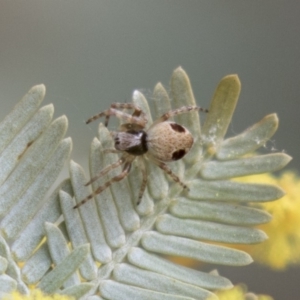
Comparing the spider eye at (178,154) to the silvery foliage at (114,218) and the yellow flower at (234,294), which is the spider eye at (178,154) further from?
the yellow flower at (234,294)

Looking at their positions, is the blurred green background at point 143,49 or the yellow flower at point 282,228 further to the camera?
the blurred green background at point 143,49

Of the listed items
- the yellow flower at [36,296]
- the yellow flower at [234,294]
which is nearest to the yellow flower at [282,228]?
the yellow flower at [234,294]

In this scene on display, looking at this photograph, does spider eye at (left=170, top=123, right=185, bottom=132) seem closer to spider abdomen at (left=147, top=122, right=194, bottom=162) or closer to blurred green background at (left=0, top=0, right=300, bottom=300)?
spider abdomen at (left=147, top=122, right=194, bottom=162)

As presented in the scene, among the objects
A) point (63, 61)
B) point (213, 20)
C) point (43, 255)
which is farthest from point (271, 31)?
point (43, 255)

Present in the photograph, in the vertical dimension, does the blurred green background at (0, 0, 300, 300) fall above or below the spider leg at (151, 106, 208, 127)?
above

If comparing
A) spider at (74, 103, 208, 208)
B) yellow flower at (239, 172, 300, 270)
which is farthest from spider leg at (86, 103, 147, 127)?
yellow flower at (239, 172, 300, 270)

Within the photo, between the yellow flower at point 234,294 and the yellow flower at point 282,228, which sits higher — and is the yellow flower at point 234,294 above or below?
below

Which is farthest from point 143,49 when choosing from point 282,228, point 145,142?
point 282,228
